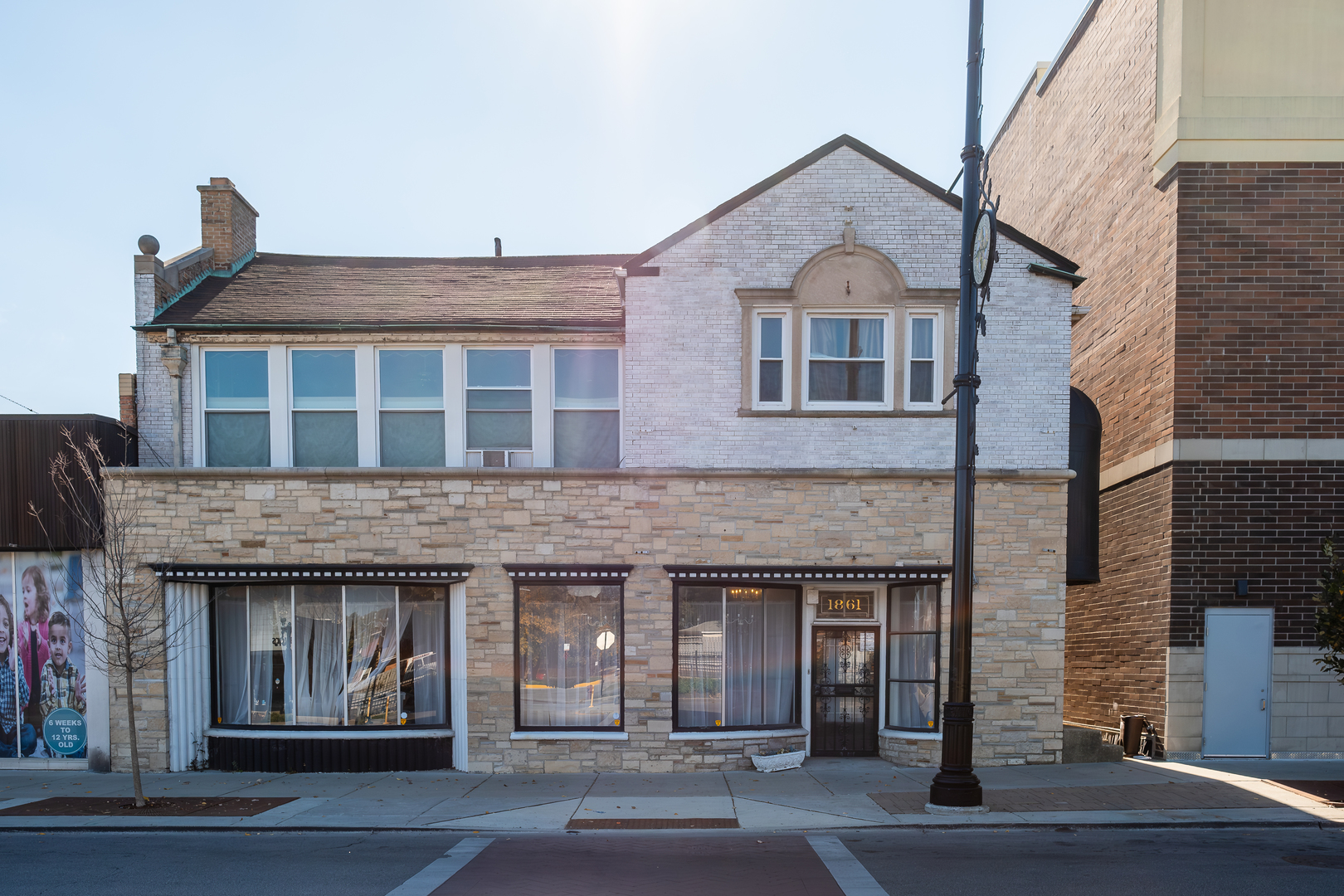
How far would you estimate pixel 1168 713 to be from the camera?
1230cm

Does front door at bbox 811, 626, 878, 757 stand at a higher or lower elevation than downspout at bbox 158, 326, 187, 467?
lower

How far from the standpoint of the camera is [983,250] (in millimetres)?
9367

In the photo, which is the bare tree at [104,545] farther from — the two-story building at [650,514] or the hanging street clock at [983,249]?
the hanging street clock at [983,249]

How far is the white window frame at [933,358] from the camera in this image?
12.4 meters

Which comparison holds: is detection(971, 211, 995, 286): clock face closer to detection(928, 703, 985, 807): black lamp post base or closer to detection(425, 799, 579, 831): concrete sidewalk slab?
detection(928, 703, 985, 807): black lamp post base

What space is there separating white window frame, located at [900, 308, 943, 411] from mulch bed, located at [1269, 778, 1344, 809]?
6490 mm

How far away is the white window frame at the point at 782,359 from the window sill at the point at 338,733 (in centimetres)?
678

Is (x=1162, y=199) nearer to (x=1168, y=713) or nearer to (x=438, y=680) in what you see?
(x=1168, y=713)

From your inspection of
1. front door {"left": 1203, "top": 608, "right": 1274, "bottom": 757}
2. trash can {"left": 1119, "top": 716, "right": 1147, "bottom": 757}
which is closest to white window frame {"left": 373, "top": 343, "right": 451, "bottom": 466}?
trash can {"left": 1119, "top": 716, "right": 1147, "bottom": 757}

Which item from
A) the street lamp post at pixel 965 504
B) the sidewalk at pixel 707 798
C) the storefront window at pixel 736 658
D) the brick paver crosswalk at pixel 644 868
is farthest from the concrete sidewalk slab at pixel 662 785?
the street lamp post at pixel 965 504

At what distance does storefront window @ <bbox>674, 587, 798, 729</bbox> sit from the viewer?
1242 cm

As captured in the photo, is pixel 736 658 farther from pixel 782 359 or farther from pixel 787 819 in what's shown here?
pixel 782 359

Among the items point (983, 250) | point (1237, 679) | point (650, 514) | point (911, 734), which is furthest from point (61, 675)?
point (1237, 679)

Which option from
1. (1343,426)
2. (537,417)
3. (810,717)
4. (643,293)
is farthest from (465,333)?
(1343,426)
